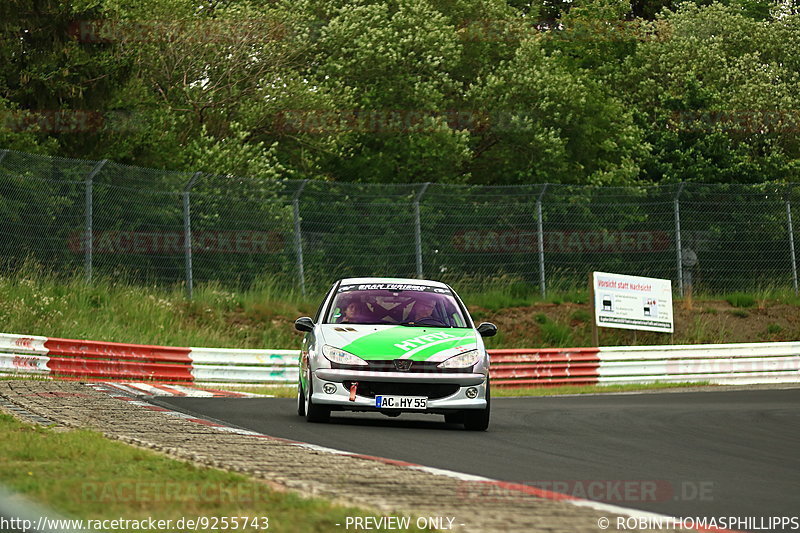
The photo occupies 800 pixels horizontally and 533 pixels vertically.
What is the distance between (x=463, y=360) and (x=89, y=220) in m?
12.0

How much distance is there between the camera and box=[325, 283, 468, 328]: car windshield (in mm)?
13828

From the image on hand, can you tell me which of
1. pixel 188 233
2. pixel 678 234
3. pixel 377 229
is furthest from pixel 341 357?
pixel 678 234

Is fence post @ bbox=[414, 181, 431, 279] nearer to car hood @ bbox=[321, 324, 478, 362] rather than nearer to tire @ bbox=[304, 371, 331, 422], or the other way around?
car hood @ bbox=[321, 324, 478, 362]

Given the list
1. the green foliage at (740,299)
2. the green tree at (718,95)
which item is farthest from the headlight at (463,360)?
the green tree at (718,95)

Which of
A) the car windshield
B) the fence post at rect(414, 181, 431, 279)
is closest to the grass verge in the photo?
the car windshield

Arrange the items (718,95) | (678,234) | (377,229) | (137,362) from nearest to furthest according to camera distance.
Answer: (137,362) < (377,229) < (678,234) < (718,95)

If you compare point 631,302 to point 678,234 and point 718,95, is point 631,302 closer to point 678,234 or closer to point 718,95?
point 678,234

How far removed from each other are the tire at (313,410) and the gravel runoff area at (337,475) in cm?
38

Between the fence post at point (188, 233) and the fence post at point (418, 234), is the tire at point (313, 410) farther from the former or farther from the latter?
the fence post at point (418, 234)

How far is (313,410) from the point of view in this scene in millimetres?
12883

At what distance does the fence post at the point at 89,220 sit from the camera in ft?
75.5

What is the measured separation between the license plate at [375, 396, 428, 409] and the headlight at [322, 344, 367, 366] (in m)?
0.40

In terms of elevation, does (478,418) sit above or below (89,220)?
below

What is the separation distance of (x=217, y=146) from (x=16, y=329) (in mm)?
10510
